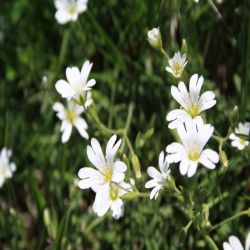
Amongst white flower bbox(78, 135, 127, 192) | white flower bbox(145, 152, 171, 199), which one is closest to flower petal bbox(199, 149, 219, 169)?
white flower bbox(145, 152, 171, 199)

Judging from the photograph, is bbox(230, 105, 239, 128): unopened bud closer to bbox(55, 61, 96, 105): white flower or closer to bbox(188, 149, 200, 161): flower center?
bbox(188, 149, 200, 161): flower center

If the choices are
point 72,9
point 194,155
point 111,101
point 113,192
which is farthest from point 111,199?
point 72,9

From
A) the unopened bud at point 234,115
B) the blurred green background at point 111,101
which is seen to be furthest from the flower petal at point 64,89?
the unopened bud at point 234,115

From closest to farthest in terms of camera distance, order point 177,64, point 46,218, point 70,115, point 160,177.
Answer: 1. point 160,177
2. point 177,64
3. point 46,218
4. point 70,115

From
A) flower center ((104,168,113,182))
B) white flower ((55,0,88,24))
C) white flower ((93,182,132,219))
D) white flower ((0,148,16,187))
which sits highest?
white flower ((55,0,88,24))

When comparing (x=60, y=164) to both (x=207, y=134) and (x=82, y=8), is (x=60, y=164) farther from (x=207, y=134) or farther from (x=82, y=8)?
(x=207, y=134)

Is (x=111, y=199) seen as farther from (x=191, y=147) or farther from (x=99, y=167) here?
(x=191, y=147)

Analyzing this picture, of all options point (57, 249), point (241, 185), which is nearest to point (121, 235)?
point (57, 249)
